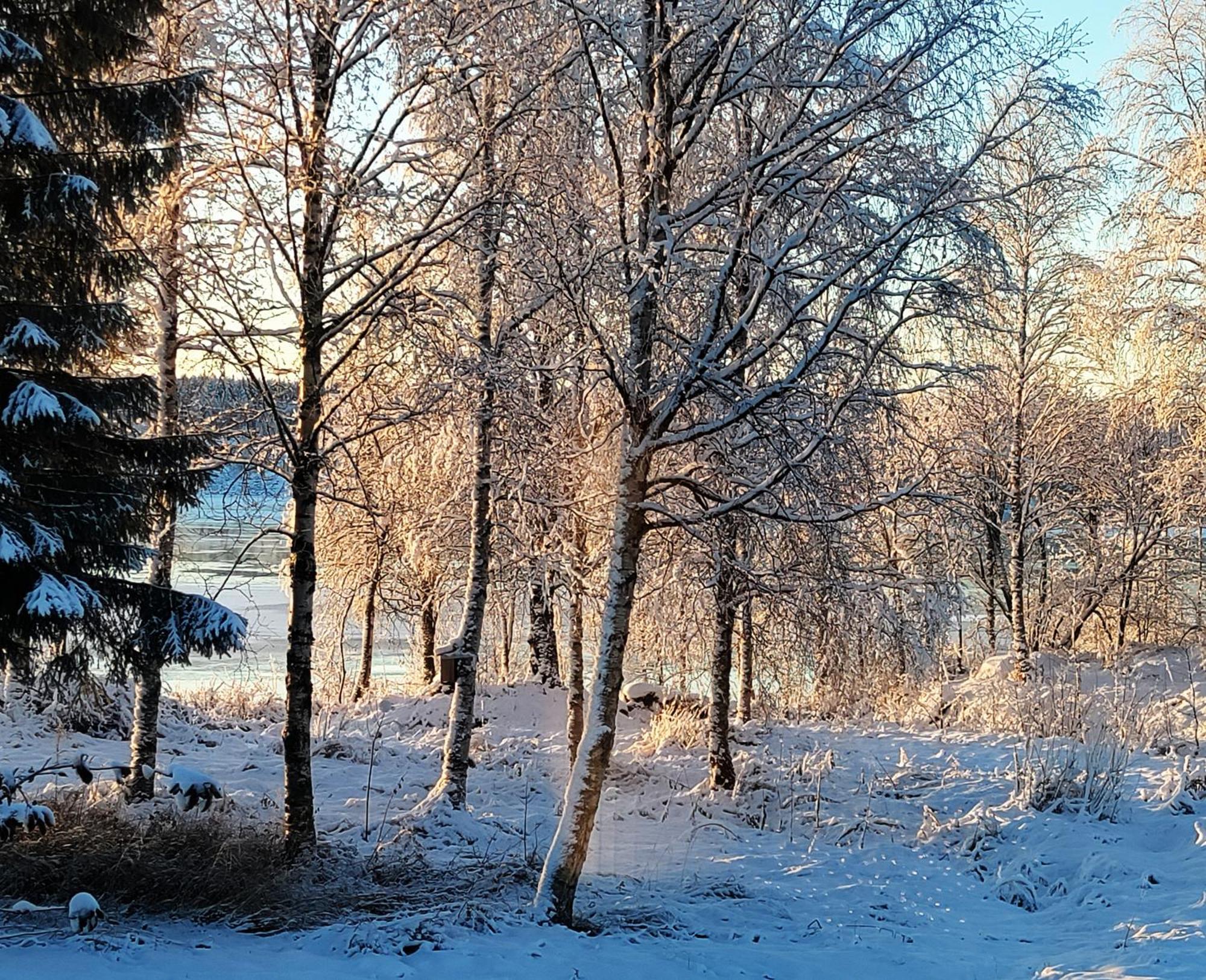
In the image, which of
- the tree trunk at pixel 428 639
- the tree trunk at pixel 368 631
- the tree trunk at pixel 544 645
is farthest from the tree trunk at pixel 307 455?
the tree trunk at pixel 428 639

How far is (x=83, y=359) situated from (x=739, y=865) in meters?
6.87

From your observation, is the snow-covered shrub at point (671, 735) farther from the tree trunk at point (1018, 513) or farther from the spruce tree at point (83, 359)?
the tree trunk at point (1018, 513)

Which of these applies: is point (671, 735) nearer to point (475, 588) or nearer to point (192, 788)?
point (475, 588)

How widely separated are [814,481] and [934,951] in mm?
3414

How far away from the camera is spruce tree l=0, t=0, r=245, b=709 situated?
5562 millimetres

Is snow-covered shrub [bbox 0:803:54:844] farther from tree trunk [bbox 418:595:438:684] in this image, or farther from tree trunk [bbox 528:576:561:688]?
tree trunk [bbox 418:595:438:684]

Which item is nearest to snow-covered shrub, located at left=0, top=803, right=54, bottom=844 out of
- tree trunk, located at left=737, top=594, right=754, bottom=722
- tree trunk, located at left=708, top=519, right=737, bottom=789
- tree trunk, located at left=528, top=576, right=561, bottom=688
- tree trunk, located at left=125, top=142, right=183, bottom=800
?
tree trunk, located at left=125, top=142, right=183, bottom=800

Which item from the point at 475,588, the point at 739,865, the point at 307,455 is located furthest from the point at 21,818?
the point at 739,865

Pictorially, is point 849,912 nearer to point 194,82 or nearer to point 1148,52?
point 194,82

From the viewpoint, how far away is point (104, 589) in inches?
236

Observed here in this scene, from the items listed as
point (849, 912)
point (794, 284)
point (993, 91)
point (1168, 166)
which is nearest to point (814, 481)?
point (794, 284)

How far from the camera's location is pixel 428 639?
18984 mm

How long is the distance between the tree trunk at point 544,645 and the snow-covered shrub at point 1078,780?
807cm

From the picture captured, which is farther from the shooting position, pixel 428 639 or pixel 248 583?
pixel 428 639
